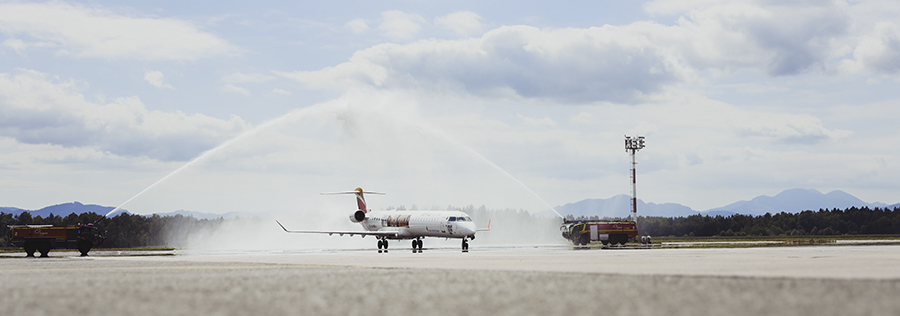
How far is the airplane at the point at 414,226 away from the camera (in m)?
69.6

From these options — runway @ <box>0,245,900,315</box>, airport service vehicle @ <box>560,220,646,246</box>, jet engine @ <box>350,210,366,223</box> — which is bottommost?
runway @ <box>0,245,900,315</box>

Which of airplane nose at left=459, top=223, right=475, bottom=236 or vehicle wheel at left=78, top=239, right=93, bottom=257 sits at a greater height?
airplane nose at left=459, top=223, right=475, bottom=236

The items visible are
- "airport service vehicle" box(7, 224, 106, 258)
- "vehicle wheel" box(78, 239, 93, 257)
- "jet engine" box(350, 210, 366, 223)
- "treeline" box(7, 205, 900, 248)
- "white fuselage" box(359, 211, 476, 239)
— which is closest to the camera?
"airport service vehicle" box(7, 224, 106, 258)

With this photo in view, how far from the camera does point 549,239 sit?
387 feet

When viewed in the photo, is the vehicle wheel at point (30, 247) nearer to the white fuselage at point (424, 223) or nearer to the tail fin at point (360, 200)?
the white fuselage at point (424, 223)

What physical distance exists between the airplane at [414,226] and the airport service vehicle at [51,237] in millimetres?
18331

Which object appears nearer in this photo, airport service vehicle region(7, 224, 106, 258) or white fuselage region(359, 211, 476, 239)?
Result: airport service vehicle region(7, 224, 106, 258)

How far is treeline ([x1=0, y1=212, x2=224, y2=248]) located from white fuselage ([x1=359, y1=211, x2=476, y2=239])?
217ft

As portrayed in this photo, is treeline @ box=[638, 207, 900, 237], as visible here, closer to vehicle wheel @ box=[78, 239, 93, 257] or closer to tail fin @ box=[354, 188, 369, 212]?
tail fin @ box=[354, 188, 369, 212]

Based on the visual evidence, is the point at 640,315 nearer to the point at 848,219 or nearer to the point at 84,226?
the point at 84,226

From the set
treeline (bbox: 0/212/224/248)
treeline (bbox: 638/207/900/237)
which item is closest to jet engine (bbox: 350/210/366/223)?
treeline (bbox: 0/212/224/248)

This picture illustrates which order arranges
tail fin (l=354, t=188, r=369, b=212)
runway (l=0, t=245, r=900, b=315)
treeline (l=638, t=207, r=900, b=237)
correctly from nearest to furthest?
runway (l=0, t=245, r=900, b=315), tail fin (l=354, t=188, r=369, b=212), treeline (l=638, t=207, r=900, b=237)

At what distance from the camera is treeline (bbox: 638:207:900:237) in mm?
178000

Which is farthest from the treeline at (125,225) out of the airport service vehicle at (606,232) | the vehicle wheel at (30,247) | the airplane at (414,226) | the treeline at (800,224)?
the treeline at (800,224)
